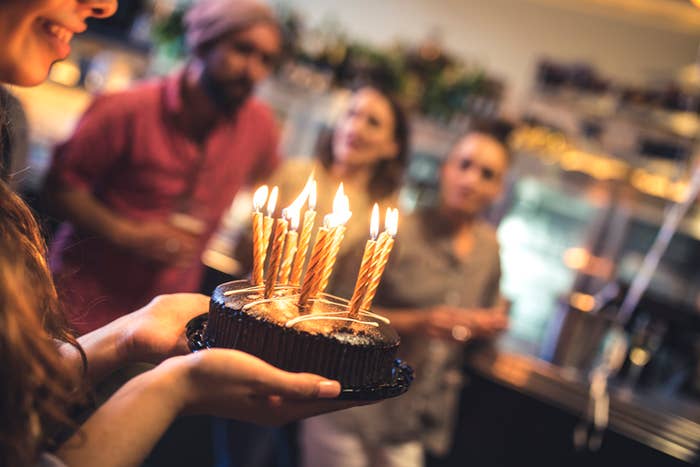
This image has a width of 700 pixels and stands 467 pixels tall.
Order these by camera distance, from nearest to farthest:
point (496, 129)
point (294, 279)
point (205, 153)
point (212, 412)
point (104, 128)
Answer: point (212, 412) < point (294, 279) < point (104, 128) < point (205, 153) < point (496, 129)

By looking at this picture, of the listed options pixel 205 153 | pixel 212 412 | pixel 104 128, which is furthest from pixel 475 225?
pixel 212 412

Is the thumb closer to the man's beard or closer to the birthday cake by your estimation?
the birthday cake

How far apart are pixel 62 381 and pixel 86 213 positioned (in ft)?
4.61

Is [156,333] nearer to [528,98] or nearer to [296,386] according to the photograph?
[296,386]

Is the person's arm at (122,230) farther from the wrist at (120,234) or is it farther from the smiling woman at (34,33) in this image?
the smiling woman at (34,33)

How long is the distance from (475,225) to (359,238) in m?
0.58

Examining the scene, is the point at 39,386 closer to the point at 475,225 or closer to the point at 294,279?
the point at 294,279

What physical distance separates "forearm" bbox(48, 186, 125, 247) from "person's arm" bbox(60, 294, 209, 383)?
42.7 inches

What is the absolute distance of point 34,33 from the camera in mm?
941

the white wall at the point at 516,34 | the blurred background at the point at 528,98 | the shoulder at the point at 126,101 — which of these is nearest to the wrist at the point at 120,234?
the shoulder at the point at 126,101

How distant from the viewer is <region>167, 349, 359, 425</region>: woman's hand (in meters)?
0.90

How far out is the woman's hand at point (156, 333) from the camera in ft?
3.55

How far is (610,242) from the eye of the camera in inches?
209

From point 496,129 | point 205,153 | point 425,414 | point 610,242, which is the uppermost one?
point 496,129
